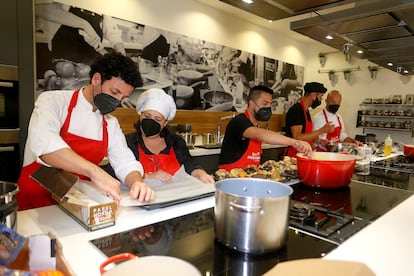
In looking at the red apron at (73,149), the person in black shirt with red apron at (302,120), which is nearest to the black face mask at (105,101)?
the red apron at (73,149)

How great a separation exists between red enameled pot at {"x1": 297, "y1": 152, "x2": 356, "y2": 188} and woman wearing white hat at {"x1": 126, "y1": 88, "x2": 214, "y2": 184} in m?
0.56

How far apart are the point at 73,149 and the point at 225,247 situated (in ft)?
3.35

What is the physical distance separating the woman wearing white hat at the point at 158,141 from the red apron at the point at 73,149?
324 mm

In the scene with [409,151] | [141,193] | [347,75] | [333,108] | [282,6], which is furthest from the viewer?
[347,75]

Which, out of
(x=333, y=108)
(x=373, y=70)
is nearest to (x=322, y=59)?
(x=373, y=70)

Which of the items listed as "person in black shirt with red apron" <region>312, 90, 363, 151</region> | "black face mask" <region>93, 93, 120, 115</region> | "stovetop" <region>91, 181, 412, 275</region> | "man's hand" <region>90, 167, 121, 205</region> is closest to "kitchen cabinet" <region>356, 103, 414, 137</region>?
"person in black shirt with red apron" <region>312, 90, 363, 151</region>

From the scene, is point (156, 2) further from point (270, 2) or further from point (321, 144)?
point (321, 144)

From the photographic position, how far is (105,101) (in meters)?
1.45

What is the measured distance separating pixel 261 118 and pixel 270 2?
1067 mm

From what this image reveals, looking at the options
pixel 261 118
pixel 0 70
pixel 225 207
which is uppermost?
pixel 0 70

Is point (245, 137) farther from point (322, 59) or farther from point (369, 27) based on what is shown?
point (322, 59)

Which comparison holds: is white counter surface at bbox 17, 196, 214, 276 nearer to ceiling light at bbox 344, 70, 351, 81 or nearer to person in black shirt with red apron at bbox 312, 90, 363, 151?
person in black shirt with red apron at bbox 312, 90, 363, 151

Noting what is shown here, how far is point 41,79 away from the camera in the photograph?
2.60 metres

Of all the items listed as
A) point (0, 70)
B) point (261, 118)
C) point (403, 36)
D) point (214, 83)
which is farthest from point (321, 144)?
point (0, 70)
